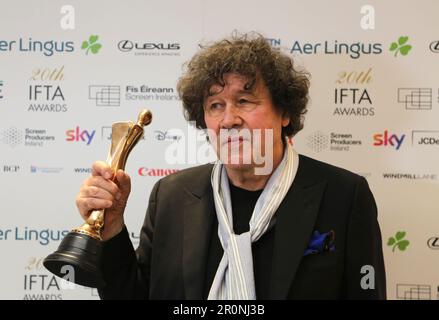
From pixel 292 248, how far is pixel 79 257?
512mm

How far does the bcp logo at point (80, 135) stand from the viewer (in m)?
→ 1.79

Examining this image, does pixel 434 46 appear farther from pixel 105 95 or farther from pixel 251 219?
pixel 105 95

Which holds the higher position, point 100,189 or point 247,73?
point 247,73

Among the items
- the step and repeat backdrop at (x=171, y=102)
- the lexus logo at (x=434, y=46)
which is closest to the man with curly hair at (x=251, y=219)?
the step and repeat backdrop at (x=171, y=102)

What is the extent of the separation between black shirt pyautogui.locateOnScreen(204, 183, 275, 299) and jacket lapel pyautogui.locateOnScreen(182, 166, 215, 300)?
0.07ft

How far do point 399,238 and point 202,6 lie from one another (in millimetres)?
1091

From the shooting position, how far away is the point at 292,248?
3.92 feet

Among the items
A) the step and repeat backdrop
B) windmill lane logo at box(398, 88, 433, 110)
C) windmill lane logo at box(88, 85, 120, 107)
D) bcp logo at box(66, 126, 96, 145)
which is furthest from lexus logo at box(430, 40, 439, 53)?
bcp logo at box(66, 126, 96, 145)

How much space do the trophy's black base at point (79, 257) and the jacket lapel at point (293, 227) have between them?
0.43 meters

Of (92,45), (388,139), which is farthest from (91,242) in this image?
(388,139)

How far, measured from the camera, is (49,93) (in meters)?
1.79

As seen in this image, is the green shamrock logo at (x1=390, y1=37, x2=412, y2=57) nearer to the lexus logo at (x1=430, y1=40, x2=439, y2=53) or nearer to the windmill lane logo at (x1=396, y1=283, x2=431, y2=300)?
the lexus logo at (x1=430, y1=40, x2=439, y2=53)

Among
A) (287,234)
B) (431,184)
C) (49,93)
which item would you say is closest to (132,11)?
(49,93)

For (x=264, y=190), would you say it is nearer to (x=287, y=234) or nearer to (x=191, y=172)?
(x=287, y=234)
